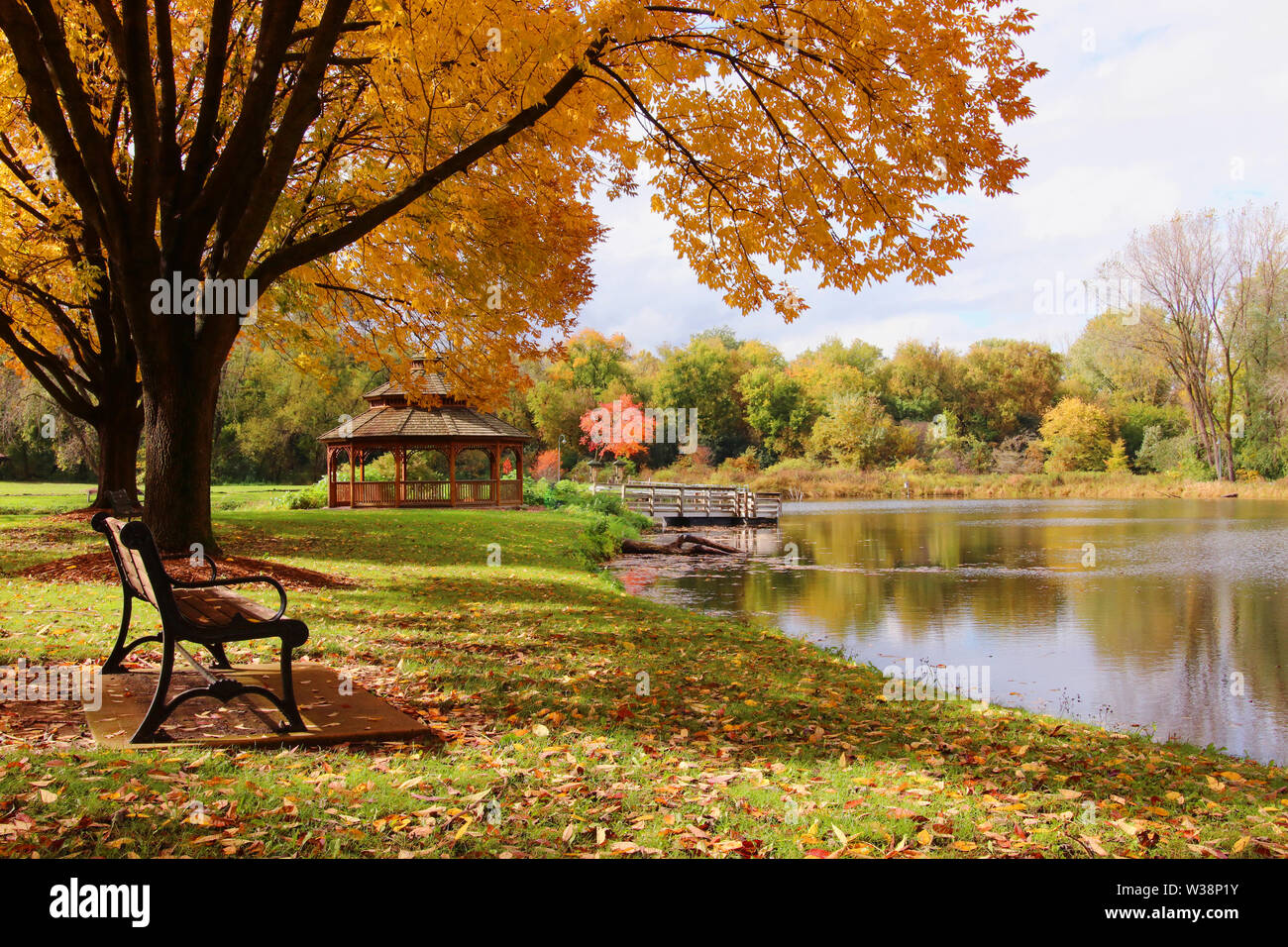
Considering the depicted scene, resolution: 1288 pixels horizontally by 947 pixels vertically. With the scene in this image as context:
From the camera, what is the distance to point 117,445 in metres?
15.9

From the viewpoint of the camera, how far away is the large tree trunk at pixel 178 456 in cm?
962

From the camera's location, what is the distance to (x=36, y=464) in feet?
158

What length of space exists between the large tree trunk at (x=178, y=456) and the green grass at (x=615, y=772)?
4.18 feet

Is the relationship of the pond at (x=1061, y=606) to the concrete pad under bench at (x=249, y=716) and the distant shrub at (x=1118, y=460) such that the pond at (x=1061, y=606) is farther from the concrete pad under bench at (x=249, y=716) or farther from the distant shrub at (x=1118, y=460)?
the distant shrub at (x=1118, y=460)

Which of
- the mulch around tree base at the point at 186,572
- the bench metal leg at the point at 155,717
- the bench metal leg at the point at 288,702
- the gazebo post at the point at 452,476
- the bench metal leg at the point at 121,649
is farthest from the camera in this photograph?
the gazebo post at the point at 452,476

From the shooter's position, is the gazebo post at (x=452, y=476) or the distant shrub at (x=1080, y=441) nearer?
the gazebo post at (x=452, y=476)

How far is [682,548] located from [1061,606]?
436 inches

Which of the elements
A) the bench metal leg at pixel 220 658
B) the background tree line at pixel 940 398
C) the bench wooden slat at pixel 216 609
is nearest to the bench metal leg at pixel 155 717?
the bench wooden slat at pixel 216 609

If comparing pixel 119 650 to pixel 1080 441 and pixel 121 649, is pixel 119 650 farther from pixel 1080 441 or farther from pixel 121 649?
pixel 1080 441

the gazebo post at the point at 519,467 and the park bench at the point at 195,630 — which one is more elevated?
the gazebo post at the point at 519,467

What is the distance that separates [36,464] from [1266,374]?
6427 centimetres

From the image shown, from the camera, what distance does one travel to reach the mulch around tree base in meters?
9.34

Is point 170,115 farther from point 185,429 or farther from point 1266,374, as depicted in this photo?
point 1266,374
